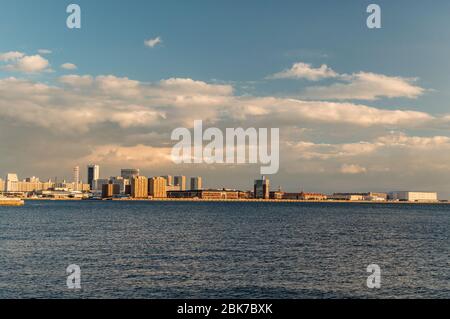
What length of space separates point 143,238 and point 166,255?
22.5 metres

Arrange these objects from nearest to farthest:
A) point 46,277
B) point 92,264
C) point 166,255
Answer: point 46,277 < point 92,264 < point 166,255

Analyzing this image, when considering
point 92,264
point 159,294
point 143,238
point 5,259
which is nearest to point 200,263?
point 92,264

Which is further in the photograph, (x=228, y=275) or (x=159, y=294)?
(x=228, y=275)

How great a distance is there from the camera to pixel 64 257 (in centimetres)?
5828

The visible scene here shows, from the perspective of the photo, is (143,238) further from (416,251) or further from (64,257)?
(416,251)

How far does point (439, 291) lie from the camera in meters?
41.7
